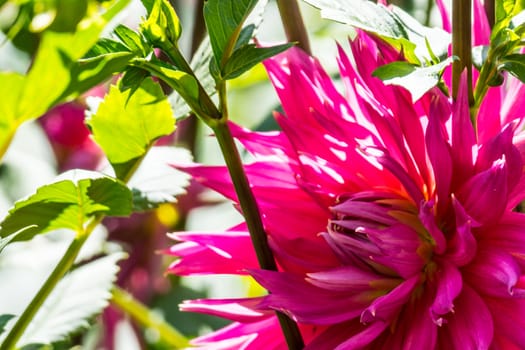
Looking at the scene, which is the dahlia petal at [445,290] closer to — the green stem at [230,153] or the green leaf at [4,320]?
the green stem at [230,153]

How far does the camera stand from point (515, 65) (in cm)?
46

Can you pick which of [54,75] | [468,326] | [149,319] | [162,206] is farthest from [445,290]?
[162,206]

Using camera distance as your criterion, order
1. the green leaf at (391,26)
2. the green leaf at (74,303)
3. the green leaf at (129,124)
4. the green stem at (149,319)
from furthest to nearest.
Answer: the green stem at (149,319)
the green leaf at (74,303)
the green leaf at (129,124)
the green leaf at (391,26)

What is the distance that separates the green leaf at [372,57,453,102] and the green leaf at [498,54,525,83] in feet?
0.12

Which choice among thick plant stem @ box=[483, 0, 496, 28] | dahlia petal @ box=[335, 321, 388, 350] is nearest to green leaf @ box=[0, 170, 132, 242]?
dahlia petal @ box=[335, 321, 388, 350]

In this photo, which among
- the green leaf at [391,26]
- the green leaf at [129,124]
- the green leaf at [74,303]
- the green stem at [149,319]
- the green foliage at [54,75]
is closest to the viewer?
the green foliage at [54,75]

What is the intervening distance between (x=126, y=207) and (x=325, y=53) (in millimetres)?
573

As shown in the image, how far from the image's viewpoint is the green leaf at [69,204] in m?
0.48

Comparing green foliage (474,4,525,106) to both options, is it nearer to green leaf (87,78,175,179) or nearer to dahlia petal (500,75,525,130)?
dahlia petal (500,75,525,130)

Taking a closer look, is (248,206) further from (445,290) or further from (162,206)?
(162,206)

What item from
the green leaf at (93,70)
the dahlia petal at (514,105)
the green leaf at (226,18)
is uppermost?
the green leaf at (93,70)

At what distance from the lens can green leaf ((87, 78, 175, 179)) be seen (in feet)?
1.83

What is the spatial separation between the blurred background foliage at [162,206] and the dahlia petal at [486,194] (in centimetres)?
40

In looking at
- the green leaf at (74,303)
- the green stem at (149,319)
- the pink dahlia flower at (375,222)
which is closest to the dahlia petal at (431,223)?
the pink dahlia flower at (375,222)
